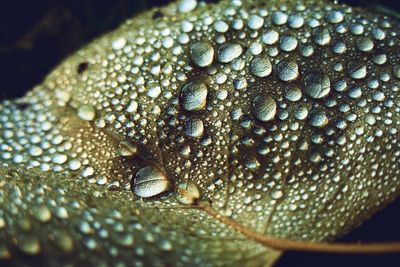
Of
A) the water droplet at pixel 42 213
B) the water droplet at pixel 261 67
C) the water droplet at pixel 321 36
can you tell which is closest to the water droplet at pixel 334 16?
the water droplet at pixel 321 36

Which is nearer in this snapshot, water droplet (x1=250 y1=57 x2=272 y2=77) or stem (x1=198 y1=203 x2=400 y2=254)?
stem (x1=198 y1=203 x2=400 y2=254)

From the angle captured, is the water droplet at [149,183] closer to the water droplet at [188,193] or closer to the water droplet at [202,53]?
the water droplet at [188,193]

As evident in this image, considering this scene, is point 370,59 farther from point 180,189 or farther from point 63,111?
point 63,111

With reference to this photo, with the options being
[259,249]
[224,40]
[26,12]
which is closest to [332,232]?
[259,249]

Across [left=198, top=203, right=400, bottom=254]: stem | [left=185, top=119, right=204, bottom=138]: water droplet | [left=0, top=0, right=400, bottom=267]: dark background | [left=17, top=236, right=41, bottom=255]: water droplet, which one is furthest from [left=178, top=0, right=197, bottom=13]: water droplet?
[left=17, top=236, right=41, bottom=255]: water droplet

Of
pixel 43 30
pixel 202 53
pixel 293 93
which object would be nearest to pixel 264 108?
pixel 293 93

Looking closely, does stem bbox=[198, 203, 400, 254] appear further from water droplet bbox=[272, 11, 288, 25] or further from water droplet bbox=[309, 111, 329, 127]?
water droplet bbox=[272, 11, 288, 25]

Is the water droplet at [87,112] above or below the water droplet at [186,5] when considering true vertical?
below
